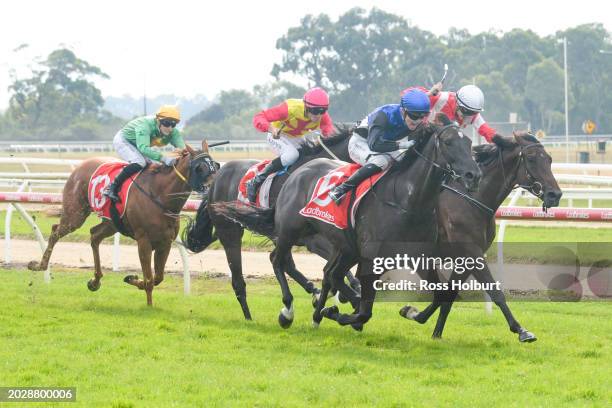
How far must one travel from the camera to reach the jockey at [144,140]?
888cm

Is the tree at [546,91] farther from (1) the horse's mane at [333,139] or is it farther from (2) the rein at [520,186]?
(2) the rein at [520,186]

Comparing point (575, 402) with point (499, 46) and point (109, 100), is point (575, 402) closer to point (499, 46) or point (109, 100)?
point (499, 46)

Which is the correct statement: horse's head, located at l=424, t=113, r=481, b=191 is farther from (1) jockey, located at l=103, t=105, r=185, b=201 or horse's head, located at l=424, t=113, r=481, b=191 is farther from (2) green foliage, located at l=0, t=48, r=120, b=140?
(2) green foliage, located at l=0, t=48, r=120, b=140

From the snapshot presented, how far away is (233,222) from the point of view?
848 cm

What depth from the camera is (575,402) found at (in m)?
5.04

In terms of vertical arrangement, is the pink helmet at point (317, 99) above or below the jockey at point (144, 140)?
above

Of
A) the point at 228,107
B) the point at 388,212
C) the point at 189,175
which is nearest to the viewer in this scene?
the point at 388,212

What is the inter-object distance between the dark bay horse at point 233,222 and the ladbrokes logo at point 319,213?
2.93ft

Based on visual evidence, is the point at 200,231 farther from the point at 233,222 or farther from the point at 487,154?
the point at 487,154

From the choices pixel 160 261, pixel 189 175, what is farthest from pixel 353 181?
pixel 160 261

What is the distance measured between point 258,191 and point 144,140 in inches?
50.6

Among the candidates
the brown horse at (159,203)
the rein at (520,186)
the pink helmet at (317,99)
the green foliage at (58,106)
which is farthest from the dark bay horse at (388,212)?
the green foliage at (58,106)

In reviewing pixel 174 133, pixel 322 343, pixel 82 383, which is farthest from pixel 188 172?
pixel 82 383

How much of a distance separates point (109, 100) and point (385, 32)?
126 meters
